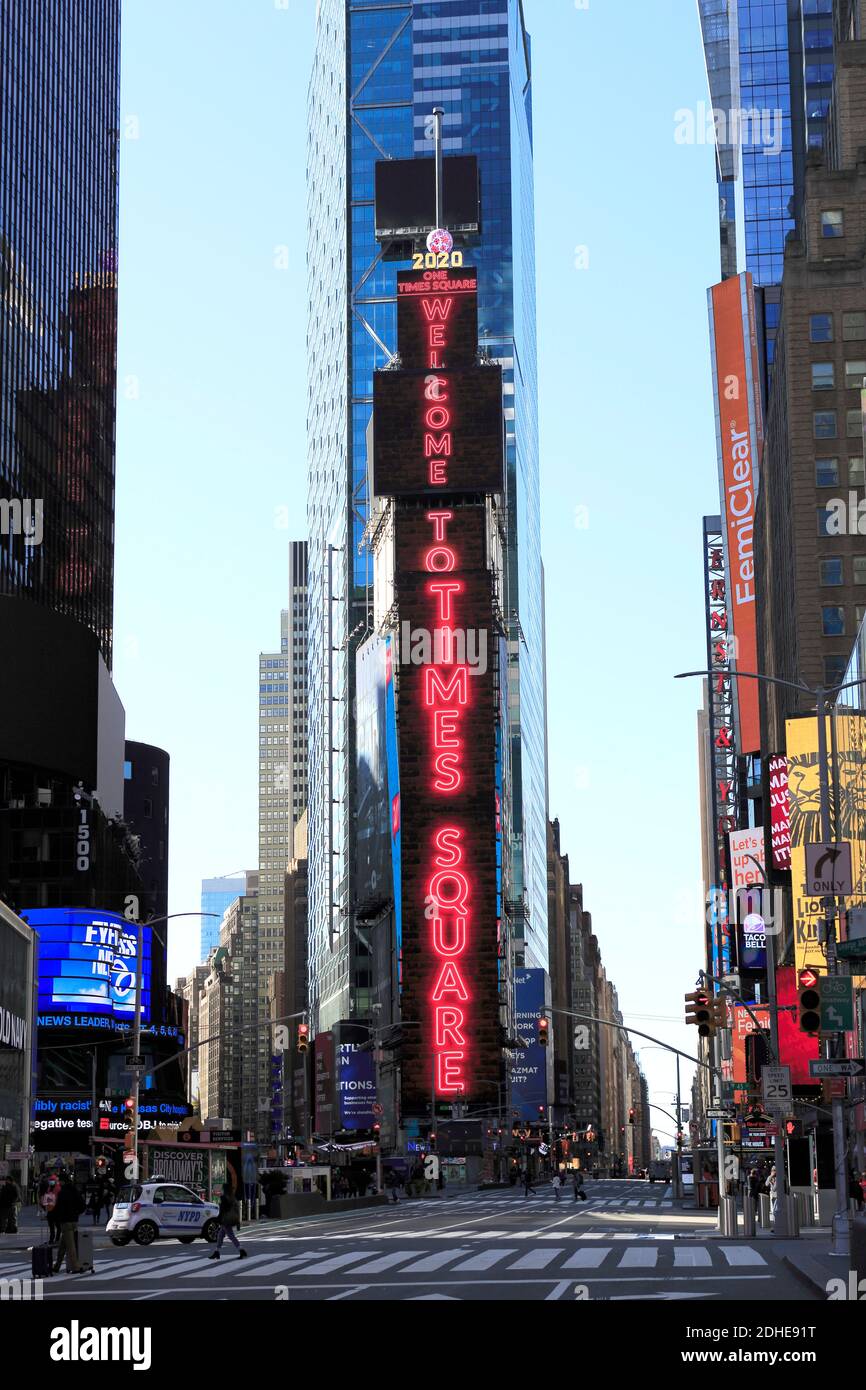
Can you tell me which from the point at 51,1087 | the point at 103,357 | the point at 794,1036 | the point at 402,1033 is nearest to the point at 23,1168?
the point at 794,1036

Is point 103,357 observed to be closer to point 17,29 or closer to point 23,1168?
point 17,29

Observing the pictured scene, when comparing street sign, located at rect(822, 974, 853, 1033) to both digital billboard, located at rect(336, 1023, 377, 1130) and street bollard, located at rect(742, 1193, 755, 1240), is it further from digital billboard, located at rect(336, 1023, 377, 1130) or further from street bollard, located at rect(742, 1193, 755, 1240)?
digital billboard, located at rect(336, 1023, 377, 1130)

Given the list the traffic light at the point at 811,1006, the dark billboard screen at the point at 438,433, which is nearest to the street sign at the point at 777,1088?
the traffic light at the point at 811,1006

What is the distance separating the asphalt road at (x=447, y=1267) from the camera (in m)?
27.5

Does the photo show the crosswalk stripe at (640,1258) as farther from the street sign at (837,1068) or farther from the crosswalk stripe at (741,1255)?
the street sign at (837,1068)

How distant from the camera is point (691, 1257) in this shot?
37.1 m

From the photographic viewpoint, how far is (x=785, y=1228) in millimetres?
44562

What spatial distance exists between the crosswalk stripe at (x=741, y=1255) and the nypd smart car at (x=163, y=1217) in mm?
14354

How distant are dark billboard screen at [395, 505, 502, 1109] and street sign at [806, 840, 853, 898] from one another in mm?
113919

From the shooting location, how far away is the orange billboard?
460ft

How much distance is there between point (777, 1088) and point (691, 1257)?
5.26 m

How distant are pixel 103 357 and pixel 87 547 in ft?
70.2

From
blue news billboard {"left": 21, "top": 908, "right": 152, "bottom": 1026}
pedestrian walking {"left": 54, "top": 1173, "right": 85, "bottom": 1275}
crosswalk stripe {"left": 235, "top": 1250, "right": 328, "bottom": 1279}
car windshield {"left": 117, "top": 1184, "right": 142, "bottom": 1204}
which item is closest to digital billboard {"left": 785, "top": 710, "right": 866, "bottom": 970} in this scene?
car windshield {"left": 117, "top": 1184, "right": 142, "bottom": 1204}
